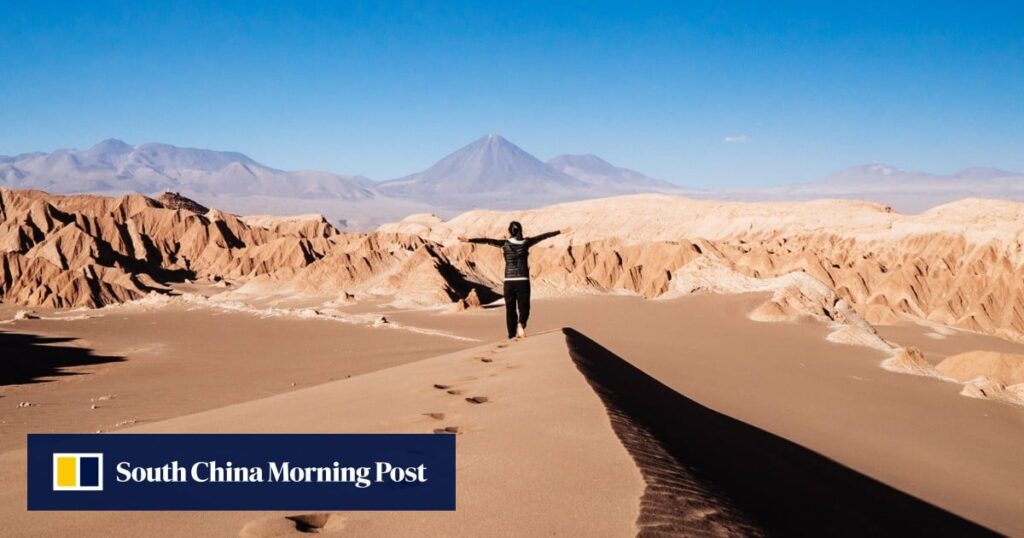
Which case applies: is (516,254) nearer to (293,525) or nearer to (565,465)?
(565,465)

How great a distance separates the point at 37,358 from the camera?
22641 millimetres

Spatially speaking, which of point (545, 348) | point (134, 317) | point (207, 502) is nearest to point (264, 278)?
point (134, 317)

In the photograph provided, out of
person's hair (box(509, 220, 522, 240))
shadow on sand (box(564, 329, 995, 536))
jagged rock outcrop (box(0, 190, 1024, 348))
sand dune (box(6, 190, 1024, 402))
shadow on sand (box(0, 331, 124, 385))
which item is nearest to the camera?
shadow on sand (box(564, 329, 995, 536))

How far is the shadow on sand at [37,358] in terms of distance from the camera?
19328 millimetres

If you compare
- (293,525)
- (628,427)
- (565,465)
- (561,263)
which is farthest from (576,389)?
(561,263)

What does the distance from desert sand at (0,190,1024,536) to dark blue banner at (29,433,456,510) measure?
5.3 inches

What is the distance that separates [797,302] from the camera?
65.3 ft

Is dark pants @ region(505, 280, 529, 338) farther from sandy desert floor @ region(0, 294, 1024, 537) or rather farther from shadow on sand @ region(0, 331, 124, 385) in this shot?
shadow on sand @ region(0, 331, 124, 385)

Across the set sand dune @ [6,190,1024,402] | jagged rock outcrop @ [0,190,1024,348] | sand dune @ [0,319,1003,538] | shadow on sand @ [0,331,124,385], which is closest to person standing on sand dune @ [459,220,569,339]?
sand dune @ [0,319,1003,538]

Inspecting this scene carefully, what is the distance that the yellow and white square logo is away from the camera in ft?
11.2

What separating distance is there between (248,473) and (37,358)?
24126mm

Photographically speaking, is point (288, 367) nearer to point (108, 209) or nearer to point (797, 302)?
point (797, 302)

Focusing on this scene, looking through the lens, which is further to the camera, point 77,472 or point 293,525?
point 77,472

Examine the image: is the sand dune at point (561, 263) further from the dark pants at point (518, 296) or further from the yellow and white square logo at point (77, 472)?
the yellow and white square logo at point (77, 472)
